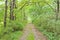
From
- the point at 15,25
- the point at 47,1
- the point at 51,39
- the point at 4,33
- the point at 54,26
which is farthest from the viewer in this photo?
the point at 47,1

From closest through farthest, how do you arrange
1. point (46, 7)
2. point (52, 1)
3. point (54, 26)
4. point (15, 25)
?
point (54, 26) → point (15, 25) → point (52, 1) → point (46, 7)

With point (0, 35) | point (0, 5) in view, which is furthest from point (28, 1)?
point (0, 35)

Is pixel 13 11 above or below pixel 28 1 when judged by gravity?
below

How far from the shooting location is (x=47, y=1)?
26031mm

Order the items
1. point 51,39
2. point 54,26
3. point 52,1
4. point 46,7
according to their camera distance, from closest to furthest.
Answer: point 51,39 → point 54,26 → point 52,1 → point 46,7

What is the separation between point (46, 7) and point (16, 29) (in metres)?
11.5

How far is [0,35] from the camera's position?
50.4 feet

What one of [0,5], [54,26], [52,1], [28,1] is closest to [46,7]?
[52,1]

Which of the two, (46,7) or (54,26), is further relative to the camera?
(46,7)

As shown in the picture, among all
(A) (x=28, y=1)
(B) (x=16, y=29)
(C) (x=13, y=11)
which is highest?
(A) (x=28, y=1)

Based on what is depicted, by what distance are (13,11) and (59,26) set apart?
30.8ft

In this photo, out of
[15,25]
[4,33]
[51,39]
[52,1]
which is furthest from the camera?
[52,1]

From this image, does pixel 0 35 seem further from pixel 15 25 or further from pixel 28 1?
pixel 28 1

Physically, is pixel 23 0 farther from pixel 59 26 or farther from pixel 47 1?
pixel 59 26
